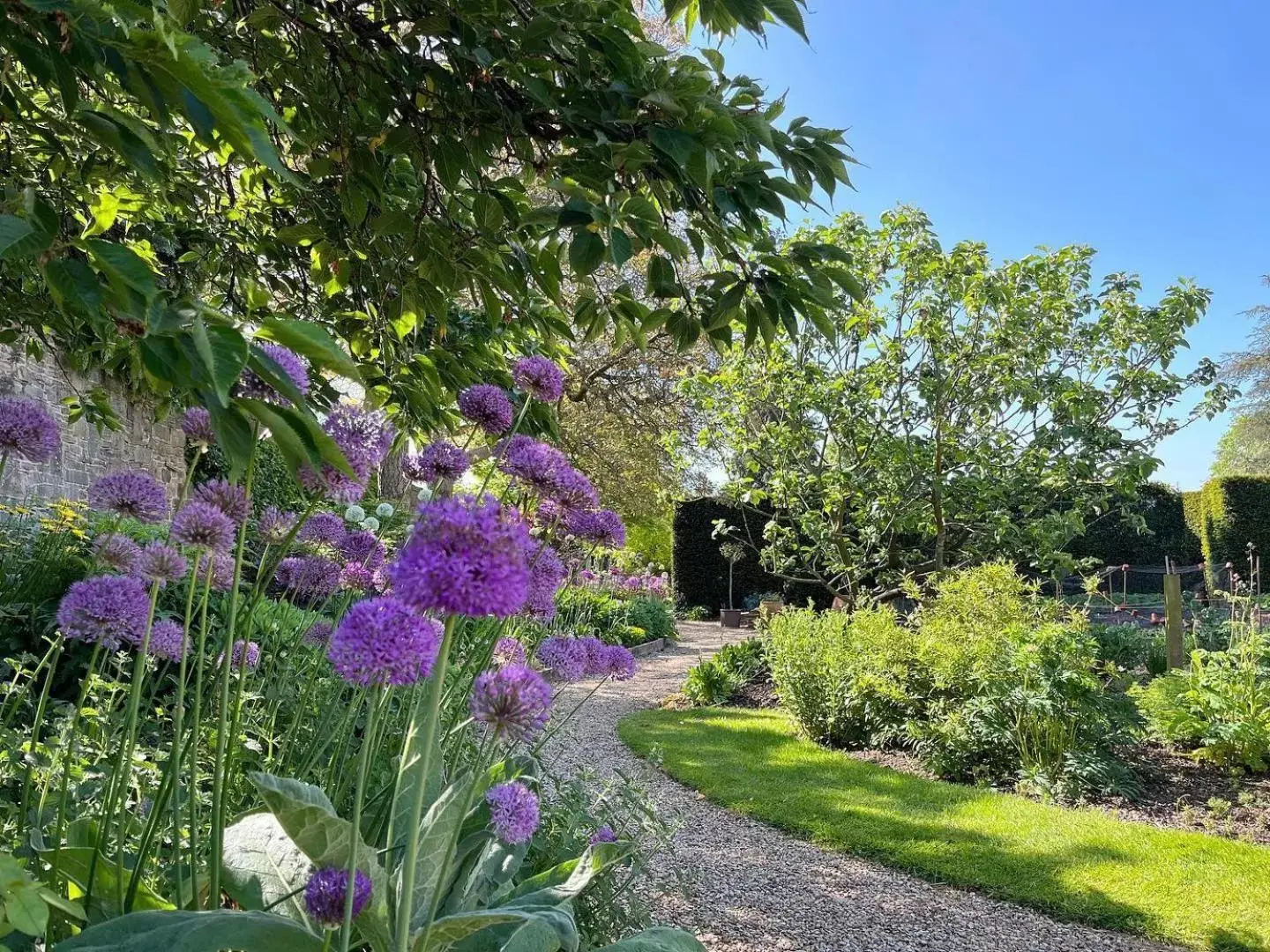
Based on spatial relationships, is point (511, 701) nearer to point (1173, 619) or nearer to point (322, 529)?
point (322, 529)

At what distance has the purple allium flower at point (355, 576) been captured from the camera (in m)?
1.74

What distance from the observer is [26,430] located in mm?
1340

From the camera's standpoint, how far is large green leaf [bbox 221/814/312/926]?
1.30 meters

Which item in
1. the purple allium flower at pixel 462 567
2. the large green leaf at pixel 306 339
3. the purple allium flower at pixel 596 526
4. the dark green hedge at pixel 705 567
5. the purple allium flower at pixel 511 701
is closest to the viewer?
the purple allium flower at pixel 462 567

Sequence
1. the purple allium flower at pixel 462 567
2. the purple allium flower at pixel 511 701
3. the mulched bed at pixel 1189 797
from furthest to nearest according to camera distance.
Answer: the mulched bed at pixel 1189 797, the purple allium flower at pixel 511 701, the purple allium flower at pixel 462 567

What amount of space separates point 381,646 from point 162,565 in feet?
1.80

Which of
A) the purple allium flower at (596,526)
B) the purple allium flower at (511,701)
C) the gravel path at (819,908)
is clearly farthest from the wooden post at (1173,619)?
the purple allium flower at (511,701)

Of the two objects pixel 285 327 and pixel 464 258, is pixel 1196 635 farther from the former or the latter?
pixel 285 327

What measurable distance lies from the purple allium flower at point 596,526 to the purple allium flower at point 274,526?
489mm

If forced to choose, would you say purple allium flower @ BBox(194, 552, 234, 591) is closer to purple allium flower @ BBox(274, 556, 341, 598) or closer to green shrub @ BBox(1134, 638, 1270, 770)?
purple allium flower @ BBox(274, 556, 341, 598)

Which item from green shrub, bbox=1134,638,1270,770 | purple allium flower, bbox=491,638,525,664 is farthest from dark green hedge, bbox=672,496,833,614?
purple allium flower, bbox=491,638,525,664

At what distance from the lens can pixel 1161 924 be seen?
10.8 ft

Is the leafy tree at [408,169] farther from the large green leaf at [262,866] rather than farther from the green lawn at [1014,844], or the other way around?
the green lawn at [1014,844]

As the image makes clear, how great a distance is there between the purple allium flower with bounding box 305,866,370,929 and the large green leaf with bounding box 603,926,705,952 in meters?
0.59
